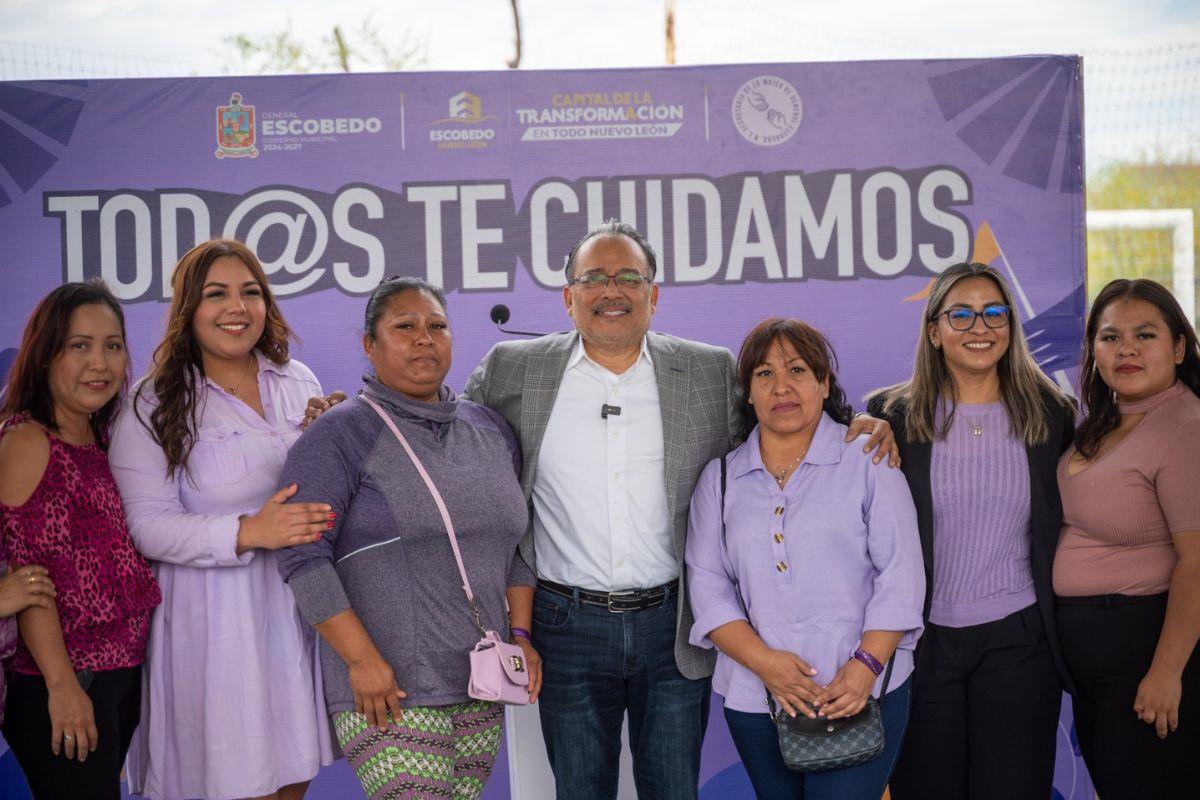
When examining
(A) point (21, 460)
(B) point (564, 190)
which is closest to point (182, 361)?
(A) point (21, 460)

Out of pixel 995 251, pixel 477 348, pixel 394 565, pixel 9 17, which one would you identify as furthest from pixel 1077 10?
pixel 394 565

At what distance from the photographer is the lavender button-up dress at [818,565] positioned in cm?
241

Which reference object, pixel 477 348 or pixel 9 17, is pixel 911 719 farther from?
pixel 9 17

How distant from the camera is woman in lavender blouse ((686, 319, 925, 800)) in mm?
2391

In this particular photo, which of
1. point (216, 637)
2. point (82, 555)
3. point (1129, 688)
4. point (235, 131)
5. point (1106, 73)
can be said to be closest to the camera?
point (82, 555)

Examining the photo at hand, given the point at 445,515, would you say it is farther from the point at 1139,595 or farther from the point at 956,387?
the point at 1139,595

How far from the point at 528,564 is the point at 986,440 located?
3.96 feet

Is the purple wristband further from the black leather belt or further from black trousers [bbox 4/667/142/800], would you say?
black trousers [bbox 4/667/142/800]

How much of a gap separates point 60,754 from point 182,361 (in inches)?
36.5

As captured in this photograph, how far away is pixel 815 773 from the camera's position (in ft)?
7.95

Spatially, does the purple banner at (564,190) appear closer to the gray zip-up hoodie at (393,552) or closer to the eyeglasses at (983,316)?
the eyeglasses at (983,316)

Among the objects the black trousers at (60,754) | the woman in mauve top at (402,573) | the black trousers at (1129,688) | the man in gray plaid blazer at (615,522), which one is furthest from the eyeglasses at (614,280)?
the black trousers at (60,754)

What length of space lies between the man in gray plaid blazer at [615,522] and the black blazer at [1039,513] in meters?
0.49

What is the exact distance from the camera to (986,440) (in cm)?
267
